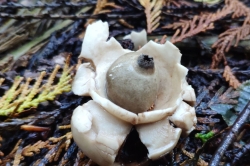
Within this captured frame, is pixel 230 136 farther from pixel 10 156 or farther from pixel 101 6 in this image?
pixel 101 6

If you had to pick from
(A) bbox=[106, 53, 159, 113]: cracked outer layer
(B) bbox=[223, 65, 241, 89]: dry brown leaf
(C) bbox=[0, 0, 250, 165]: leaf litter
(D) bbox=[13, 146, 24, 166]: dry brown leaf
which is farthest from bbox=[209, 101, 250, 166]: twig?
(D) bbox=[13, 146, 24, 166]: dry brown leaf

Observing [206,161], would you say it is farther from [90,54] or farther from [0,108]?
[0,108]

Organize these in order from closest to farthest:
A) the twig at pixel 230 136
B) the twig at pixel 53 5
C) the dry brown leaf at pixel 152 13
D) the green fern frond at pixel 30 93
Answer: the twig at pixel 230 136 → the green fern frond at pixel 30 93 → the twig at pixel 53 5 → the dry brown leaf at pixel 152 13

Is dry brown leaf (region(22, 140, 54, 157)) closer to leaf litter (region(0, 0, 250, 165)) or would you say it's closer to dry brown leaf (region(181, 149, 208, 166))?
leaf litter (region(0, 0, 250, 165))

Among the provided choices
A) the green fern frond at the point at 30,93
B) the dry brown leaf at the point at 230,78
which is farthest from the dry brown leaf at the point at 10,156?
the dry brown leaf at the point at 230,78

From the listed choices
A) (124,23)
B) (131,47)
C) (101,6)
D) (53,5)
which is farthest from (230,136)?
(53,5)

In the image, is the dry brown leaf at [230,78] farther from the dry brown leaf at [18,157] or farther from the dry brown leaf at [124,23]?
the dry brown leaf at [18,157]
